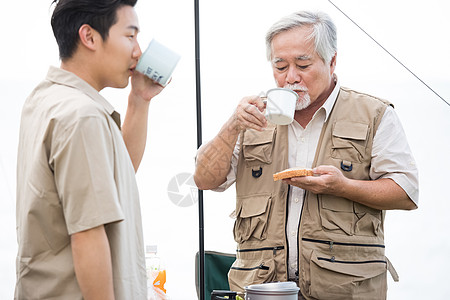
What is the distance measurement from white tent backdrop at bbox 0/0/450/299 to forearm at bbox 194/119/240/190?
0.75m

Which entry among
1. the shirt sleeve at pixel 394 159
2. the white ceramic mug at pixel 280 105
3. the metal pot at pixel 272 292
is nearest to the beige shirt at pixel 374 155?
the shirt sleeve at pixel 394 159

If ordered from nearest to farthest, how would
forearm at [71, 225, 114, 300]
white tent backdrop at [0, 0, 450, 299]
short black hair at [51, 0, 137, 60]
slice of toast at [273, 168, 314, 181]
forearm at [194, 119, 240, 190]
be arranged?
1. forearm at [71, 225, 114, 300]
2. short black hair at [51, 0, 137, 60]
3. slice of toast at [273, 168, 314, 181]
4. forearm at [194, 119, 240, 190]
5. white tent backdrop at [0, 0, 450, 299]

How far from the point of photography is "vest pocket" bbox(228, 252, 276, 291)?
161 cm

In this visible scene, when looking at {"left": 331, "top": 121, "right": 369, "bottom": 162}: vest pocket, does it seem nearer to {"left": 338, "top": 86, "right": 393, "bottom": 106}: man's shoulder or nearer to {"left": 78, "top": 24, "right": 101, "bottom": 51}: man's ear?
{"left": 338, "top": 86, "right": 393, "bottom": 106}: man's shoulder

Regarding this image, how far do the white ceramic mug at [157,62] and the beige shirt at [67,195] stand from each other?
23cm

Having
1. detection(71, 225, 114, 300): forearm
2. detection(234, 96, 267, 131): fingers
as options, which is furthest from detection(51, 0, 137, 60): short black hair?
→ detection(234, 96, 267, 131): fingers

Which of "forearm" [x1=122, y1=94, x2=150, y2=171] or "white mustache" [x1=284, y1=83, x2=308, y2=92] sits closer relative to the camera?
"forearm" [x1=122, y1=94, x2=150, y2=171]

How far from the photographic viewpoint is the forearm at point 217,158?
1.73 metres

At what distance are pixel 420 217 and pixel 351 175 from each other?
944 mm

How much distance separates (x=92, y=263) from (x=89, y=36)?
18.9 inches

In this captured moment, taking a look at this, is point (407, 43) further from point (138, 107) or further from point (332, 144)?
point (138, 107)

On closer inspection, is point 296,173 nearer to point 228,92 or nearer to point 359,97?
point 359,97

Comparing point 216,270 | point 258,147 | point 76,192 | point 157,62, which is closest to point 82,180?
point 76,192

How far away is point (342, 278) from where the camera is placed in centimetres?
155
